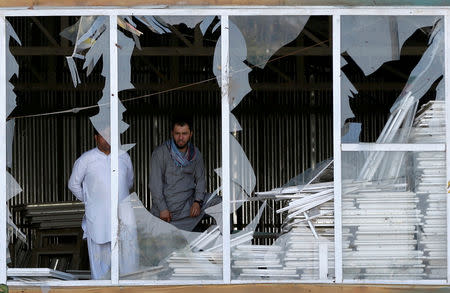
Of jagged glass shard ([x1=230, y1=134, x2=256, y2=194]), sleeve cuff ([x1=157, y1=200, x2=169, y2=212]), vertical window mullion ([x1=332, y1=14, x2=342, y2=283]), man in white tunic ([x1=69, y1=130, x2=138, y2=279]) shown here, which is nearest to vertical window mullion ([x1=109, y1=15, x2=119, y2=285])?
man in white tunic ([x1=69, y1=130, x2=138, y2=279])

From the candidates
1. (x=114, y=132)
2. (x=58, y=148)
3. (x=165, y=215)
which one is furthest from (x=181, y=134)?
(x=58, y=148)

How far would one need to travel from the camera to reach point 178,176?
926 cm

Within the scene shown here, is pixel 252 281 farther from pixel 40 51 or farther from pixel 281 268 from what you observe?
pixel 40 51

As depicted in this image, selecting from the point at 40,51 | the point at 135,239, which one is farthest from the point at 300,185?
the point at 40,51

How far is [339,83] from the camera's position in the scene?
25.6ft

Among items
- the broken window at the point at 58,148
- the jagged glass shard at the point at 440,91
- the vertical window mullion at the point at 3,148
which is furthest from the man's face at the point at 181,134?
the jagged glass shard at the point at 440,91

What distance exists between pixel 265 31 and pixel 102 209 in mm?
1944

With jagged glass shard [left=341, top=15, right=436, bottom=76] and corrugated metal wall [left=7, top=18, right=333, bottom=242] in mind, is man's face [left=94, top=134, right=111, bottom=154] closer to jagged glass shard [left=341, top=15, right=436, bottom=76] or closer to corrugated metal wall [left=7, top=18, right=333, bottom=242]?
jagged glass shard [left=341, top=15, right=436, bottom=76]

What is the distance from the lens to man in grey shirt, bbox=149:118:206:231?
9.12 m

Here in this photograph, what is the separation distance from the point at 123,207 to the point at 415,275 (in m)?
2.31

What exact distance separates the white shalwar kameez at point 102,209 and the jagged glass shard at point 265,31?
1338mm

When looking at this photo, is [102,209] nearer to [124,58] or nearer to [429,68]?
[124,58]

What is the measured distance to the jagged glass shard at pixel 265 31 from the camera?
310 inches

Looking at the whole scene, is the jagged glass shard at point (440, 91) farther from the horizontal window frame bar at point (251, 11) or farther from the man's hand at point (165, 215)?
the man's hand at point (165, 215)
